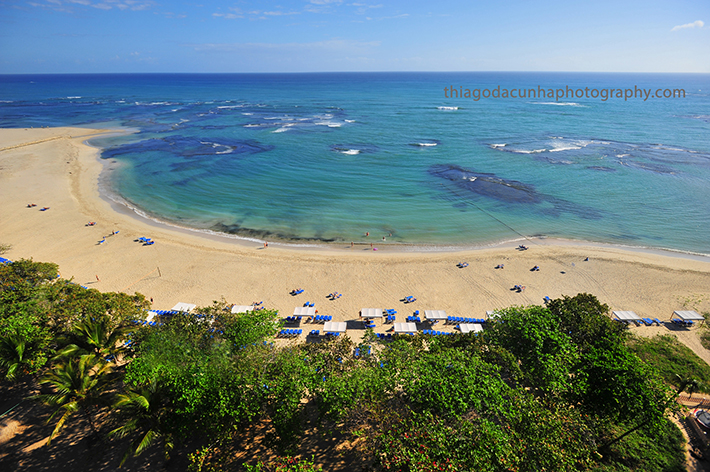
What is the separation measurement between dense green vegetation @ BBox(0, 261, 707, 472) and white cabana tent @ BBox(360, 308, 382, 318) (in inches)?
333

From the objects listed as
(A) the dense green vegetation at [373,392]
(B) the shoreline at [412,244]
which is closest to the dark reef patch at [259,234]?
(B) the shoreline at [412,244]

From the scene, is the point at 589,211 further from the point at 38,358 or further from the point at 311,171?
the point at 38,358

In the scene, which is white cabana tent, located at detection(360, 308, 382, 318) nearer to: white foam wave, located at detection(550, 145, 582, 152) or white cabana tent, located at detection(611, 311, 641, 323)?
white cabana tent, located at detection(611, 311, 641, 323)

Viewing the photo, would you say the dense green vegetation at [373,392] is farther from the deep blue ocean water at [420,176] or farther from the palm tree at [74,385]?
the deep blue ocean water at [420,176]

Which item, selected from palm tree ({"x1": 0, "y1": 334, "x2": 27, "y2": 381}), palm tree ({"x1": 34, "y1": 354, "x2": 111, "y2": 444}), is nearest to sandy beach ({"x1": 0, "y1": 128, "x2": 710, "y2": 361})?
palm tree ({"x1": 0, "y1": 334, "x2": 27, "y2": 381})

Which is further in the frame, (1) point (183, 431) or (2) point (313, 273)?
(2) point (313, 273)

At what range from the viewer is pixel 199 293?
31.6 meters

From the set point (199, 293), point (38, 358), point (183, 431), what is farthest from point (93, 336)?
point (199, 293)

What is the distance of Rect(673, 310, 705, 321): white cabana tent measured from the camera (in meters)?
27.7

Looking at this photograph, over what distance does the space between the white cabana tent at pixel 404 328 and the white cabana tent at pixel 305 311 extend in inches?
275

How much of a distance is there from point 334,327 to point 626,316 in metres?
24.2

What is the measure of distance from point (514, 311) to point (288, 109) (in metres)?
131

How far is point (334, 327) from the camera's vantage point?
27.2m

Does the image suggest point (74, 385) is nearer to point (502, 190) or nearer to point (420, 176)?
point (420, 176)
